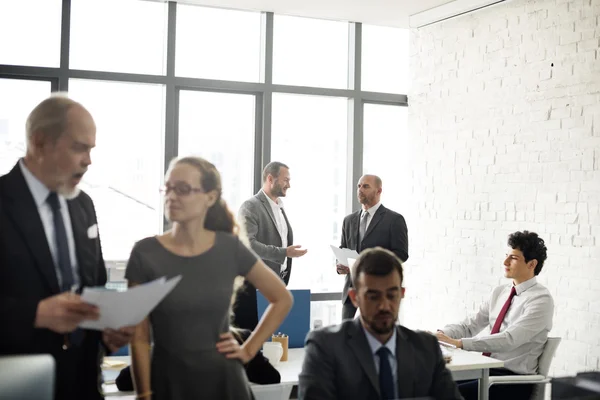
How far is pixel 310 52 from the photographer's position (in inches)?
270

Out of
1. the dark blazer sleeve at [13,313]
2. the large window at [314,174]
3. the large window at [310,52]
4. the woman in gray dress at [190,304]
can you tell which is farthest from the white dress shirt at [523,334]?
the large window at [310,52]

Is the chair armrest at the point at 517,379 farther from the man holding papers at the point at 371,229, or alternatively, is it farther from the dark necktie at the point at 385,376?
the man holding papers at the point at 371,229

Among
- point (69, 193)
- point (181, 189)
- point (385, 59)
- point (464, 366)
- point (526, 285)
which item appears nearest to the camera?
point (69, 193)

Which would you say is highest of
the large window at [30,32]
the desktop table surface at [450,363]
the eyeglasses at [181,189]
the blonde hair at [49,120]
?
the large window at [30,32]

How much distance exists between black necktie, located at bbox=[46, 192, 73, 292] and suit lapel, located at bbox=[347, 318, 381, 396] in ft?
3.22

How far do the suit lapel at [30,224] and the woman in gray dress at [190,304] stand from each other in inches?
11.8

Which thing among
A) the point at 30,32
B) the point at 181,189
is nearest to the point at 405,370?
the point at 181,189

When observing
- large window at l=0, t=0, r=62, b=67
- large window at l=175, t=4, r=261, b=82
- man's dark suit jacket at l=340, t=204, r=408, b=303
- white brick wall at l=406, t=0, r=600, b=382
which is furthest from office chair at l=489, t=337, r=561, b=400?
large window at l=0, t=0, r=62, b=67

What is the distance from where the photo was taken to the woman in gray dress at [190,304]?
7.27ft

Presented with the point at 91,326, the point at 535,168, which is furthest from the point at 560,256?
the point at 91,326

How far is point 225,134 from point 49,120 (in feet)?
15.0

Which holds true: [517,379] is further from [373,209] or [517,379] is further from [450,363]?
[373,209]

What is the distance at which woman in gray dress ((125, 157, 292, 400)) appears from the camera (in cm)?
222

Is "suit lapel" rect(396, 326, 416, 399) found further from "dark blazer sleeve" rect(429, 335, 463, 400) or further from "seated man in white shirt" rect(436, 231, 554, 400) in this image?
"seated man in white shirt" rect(436, 231, 554, 400)
